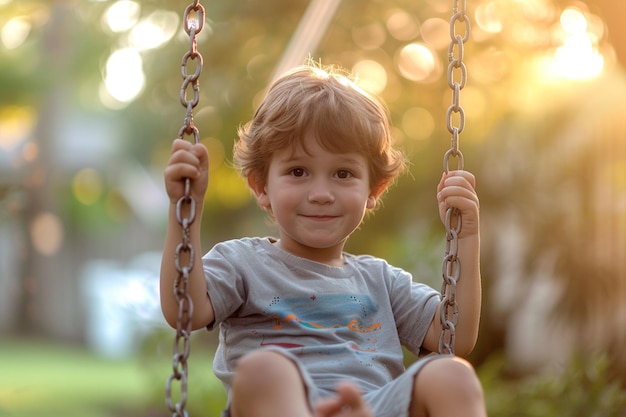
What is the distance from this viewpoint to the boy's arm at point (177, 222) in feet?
7.59

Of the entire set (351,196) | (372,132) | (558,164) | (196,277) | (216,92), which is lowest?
(196,277)

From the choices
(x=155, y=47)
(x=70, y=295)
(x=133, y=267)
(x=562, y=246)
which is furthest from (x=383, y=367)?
(x=70, y=295)

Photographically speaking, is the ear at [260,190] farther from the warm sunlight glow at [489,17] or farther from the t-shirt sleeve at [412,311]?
the warm sunlight glow at [489,17]

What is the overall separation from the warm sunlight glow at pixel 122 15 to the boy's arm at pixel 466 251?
244 inches

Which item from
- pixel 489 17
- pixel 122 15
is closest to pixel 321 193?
pixel 489 17

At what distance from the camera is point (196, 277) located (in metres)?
2.36

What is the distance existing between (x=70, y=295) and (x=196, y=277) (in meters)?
15.1

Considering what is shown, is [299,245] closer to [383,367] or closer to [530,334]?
[383,367]

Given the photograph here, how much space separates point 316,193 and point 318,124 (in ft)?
0.60

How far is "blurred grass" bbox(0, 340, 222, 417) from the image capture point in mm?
7211

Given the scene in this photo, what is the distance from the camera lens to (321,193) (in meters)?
2.52

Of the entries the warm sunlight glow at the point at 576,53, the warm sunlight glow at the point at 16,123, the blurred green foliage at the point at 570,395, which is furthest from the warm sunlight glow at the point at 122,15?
the warm sunlight glow at the point at 16,123

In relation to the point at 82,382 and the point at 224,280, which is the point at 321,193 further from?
the point at 82,382

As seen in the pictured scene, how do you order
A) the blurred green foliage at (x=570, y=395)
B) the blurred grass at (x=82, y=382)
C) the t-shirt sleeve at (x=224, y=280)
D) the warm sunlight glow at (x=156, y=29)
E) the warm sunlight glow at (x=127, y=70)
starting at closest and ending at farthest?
the t-shirt sleeve at (x=224, y=280), the blurred green foliage at (x=570, y=395), the blurred grass at (x=82, y=382), the warm sunlight glow at (x=156, y=29), the warm sunlight glow at (x=127, y=70)
